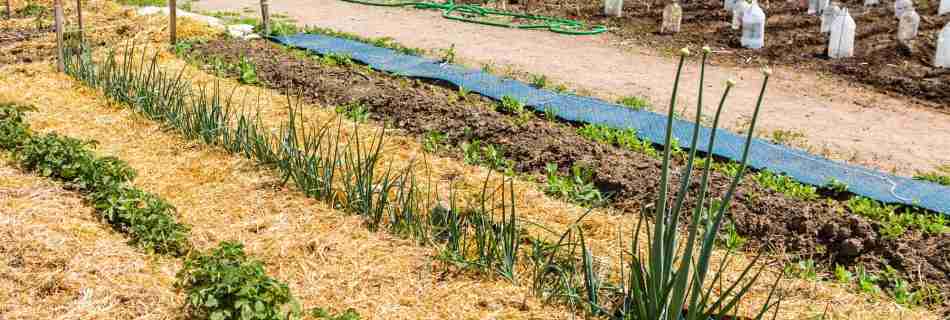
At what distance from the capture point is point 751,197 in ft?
14.7

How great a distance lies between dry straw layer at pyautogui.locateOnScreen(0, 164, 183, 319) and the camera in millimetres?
3359

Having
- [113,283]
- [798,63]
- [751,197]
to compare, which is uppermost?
[798,63]

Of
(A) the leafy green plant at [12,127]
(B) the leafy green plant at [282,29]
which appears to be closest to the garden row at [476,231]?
(A) the leafy green plant at [12,127]

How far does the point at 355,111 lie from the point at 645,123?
1.90 m

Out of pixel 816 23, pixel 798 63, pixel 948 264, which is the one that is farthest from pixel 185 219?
pixel 816 23

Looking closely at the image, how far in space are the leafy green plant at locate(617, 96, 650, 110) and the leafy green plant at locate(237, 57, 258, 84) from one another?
2783 millimetres

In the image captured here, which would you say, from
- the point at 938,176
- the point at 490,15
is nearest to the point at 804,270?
the point at 938,176

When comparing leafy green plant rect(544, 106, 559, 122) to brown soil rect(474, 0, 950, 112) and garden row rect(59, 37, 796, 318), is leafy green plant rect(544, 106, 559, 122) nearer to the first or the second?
garden row rect(59, 37, 796, 318)

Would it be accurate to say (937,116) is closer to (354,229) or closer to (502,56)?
(502,56)

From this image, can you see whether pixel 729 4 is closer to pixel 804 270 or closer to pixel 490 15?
pixel 490 15

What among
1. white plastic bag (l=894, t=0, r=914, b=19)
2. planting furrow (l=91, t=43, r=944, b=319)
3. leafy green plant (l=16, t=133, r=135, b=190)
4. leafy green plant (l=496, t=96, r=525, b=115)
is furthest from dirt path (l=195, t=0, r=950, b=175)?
leafy green plant (l=16, t=133, r=135, b=190)

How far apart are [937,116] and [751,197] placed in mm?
2590

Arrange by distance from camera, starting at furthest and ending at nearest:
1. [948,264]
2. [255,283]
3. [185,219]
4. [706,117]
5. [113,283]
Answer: [706,117] → [185,219] → [948,264] → [113,283] → [255,283]

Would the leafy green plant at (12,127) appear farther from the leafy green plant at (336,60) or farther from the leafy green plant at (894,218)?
the leafy green plant at (894,218)
